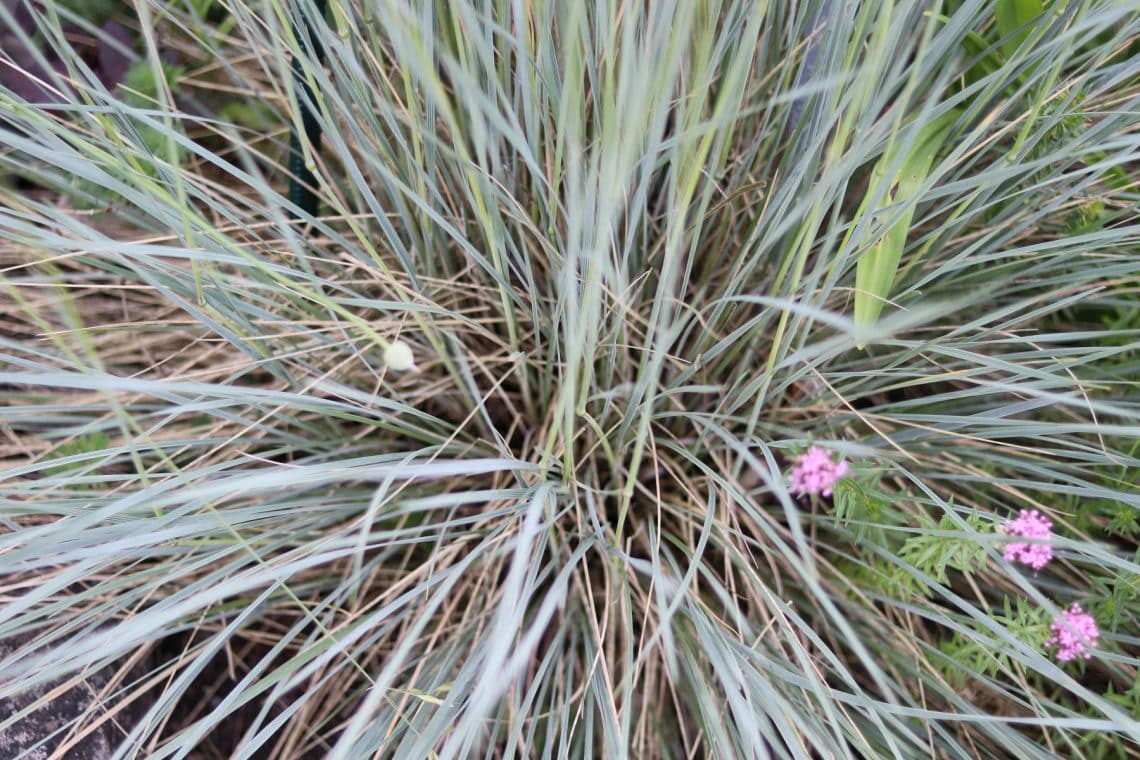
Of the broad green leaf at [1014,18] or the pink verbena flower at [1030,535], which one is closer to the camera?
the pink verbena flower at [1030,535]

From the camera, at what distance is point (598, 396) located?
2.16ft

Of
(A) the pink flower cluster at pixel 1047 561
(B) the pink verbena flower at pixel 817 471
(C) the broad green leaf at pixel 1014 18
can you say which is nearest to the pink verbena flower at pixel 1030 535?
(A) the pink flower cluster at pixel 1047 561

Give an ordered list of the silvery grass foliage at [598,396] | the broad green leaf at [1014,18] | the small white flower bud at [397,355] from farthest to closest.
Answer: the broad green leaf at [1014,18]
the silvery grass foliage at [598,396]
the small white flower bud at [397,355]

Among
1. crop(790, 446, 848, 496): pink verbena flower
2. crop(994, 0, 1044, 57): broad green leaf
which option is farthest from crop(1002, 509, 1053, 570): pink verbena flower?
crop(994, 0, 1044, 57): broad green leaf

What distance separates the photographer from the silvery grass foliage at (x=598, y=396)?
608 millimetres

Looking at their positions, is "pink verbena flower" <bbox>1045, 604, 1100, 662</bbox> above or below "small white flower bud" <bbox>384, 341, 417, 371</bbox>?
below

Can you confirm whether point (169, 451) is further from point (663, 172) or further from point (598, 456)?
point (663, 172)

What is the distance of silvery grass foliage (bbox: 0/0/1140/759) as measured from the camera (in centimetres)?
61

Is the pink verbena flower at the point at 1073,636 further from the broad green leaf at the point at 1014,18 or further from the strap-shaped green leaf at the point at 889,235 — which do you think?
the broad green leaf at the point at 1014,18

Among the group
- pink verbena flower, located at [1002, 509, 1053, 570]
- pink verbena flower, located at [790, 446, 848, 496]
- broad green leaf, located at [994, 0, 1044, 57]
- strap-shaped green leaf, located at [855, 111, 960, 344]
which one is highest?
broad green leaf, located at [994, 0, 1044, 57]

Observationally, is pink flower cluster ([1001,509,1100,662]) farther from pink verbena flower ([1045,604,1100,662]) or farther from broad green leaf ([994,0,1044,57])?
broad green leaf ([994,0,1044,57])

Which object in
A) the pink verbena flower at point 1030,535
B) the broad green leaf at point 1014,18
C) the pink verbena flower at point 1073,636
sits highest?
the broad green leaf at point 1014,18

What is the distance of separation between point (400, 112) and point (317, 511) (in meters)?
0.44

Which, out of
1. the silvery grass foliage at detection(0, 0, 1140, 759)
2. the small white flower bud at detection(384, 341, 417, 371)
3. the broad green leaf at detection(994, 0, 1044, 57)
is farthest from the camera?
the broad green leaf at detection(994, 0, 1044, 57)
